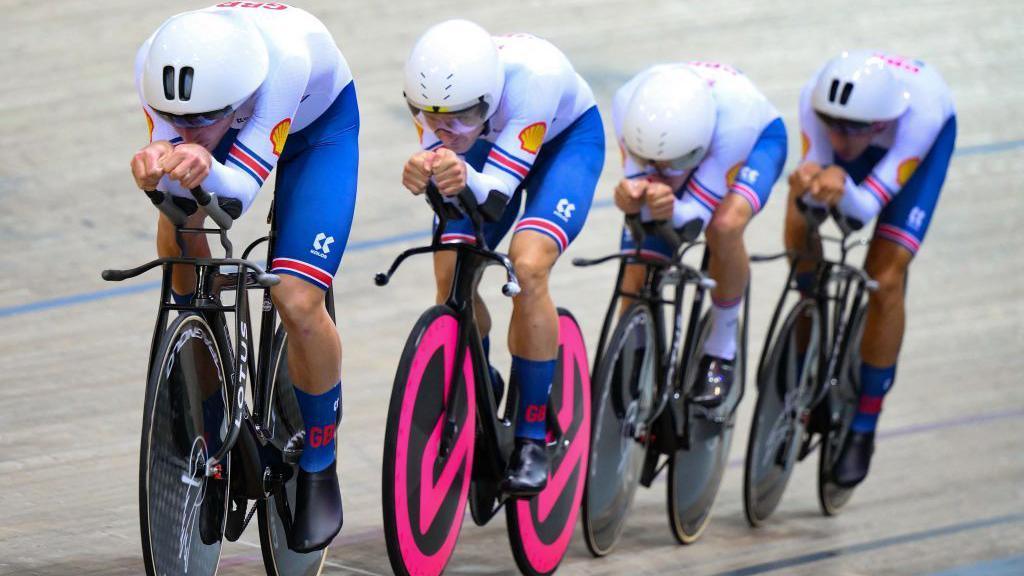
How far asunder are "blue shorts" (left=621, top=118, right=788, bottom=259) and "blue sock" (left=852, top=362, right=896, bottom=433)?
2.94 ft

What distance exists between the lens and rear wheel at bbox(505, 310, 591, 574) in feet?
13.5

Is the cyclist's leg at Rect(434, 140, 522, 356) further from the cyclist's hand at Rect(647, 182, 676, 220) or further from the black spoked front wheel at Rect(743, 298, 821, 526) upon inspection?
the black spoked front wheel at Rect(743, 298, 821, 526)

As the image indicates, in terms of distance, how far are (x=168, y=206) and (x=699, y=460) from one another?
223 cm

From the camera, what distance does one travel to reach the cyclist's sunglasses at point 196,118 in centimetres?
306

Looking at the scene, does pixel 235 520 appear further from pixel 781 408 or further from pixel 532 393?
pixel 781 408

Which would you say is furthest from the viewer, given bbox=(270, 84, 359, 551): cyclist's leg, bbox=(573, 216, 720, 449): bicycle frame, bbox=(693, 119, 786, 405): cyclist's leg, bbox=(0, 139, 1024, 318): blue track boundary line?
bbox=(0, 139, 1024, 318): blue track boundary line

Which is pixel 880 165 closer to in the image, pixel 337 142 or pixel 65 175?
pixel 337 142

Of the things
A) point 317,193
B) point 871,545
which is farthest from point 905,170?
point 317,193

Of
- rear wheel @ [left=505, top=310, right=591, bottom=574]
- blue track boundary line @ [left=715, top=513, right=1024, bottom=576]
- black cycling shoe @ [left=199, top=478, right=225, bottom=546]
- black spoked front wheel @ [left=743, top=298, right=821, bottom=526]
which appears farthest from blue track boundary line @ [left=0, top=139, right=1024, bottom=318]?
black cycling shoe @ [left=199, top=478, right=225, bottom=546]

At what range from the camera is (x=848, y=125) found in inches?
190

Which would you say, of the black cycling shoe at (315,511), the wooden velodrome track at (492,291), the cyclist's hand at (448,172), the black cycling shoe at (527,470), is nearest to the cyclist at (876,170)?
the wooden velodrome track at (492,291)

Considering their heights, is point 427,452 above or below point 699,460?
above

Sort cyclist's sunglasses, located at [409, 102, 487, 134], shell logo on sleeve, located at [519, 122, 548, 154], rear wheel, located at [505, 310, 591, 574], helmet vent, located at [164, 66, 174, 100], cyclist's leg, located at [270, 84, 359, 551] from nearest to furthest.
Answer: helmet vent, located at [164, 66, 174, 100] < cyclist's leg, located at [270, 84, 359, 551] < cyclist's sunglasses, located at [409, 102, 487, 134] < shell logo on sleeve, located at [519, 122, 548, 154] < rear wheel, located at [505, 310, 591, 574]

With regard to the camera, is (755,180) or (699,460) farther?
(699,460)
